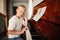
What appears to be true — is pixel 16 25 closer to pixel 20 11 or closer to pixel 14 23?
pixel 14 23

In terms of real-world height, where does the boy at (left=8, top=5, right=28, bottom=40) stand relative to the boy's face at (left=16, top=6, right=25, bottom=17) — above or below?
below

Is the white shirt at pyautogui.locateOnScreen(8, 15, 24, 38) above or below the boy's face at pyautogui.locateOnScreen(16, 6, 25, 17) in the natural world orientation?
below

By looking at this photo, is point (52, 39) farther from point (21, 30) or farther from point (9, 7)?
point (9, 7)

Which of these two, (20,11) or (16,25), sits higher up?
(20,11)

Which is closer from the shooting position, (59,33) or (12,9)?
(59,33)

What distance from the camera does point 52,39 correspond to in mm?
667

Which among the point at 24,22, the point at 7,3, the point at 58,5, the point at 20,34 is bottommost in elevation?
the point at 20,34

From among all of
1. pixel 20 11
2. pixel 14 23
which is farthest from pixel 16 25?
→ pixel 20 11

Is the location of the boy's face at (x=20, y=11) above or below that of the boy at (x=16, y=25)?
above

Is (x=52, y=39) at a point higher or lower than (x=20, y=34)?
higher

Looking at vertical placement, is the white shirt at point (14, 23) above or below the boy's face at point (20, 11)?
below

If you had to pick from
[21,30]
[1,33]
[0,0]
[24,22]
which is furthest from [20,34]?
[0,0]

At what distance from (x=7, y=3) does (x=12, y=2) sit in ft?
0.78

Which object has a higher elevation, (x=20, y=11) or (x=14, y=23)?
(x=20, y=11)
